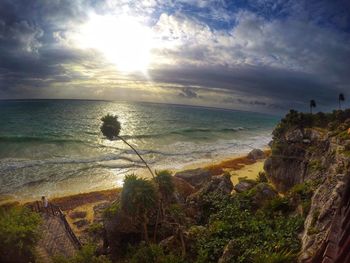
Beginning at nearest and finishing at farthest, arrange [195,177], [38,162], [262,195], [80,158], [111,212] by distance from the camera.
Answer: [111,212] < [262,195] < [195,177] < [38,162] < [80,158]

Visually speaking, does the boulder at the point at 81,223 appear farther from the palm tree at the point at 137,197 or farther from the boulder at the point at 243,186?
the boulder at the point at 243,186

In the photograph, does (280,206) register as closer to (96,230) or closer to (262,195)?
(262,195)

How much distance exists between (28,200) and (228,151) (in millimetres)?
47643

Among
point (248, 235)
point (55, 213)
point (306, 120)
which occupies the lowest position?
point (55, 213)

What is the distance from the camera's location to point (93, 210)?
105 feet

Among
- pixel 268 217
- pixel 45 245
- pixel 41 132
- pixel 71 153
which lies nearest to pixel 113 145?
pixel 71 153

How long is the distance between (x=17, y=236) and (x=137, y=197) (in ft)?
28.2

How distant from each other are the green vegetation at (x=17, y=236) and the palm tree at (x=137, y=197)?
6.81 metres

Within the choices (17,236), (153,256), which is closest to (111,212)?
(153,256)

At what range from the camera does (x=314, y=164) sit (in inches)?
1035

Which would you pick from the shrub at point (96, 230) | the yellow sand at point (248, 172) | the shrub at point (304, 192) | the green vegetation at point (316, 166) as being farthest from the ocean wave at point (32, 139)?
the shrub at point (304, 192)

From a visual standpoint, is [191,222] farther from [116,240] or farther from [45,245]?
[45,245]

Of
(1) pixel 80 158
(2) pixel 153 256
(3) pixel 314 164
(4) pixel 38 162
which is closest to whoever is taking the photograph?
(2) pixel 153 256

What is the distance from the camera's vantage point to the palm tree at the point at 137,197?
19.7 meters
